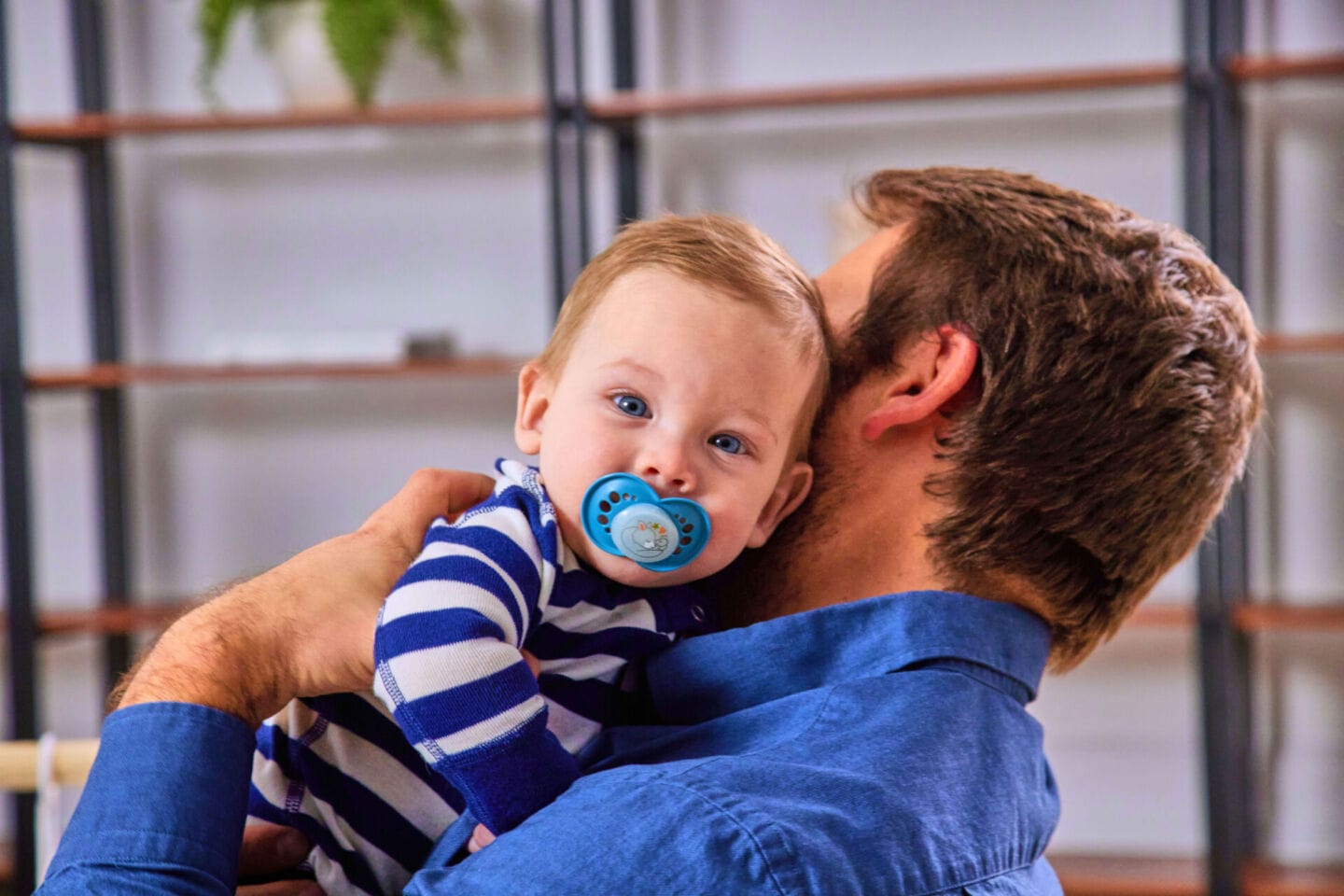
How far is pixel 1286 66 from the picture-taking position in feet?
8.69

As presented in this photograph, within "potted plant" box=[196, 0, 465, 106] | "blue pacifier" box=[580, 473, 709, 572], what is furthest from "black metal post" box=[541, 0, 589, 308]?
"blue pacifier" box=[580, 473, 709, 572]

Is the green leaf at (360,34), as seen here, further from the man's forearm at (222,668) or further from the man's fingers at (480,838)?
the man's fingers at (480,838)

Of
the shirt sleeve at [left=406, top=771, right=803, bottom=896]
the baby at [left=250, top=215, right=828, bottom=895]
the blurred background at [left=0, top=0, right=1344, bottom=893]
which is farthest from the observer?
→ the blurred background at [left=0, top=0, right=1344, bottom=893]

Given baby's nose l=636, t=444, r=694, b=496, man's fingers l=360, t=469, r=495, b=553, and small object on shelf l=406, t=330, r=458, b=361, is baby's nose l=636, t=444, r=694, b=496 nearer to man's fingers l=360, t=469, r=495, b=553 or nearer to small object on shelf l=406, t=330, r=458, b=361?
man's fingers l=360, t=469, r=495, b=553

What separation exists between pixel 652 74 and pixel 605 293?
7.83 ft

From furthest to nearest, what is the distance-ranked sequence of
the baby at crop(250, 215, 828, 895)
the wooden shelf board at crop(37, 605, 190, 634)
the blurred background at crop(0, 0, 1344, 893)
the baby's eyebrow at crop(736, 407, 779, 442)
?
the wooden shelf board at crop(37, 605, 190, 634)
the blurred background at crop(0, 0, 1344, 893)
the baby's eyebrow at crop(736, 407, 779, 442)
the baby at crop(250, 215, 828, 895)

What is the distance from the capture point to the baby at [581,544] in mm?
931

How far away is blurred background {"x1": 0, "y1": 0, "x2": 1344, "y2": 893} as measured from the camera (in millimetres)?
2971

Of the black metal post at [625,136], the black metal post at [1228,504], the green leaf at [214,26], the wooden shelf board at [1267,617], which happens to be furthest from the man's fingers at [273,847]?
the green leaf at [214,26]

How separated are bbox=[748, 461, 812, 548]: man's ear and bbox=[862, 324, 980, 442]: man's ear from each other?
8cm

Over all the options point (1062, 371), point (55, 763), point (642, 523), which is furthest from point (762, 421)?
point (55, 763)

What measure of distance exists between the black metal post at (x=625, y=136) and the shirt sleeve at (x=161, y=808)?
2390 mm

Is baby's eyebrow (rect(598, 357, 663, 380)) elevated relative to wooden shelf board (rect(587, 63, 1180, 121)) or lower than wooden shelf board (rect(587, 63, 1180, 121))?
lower

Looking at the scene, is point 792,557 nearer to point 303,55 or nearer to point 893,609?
point 893,609
